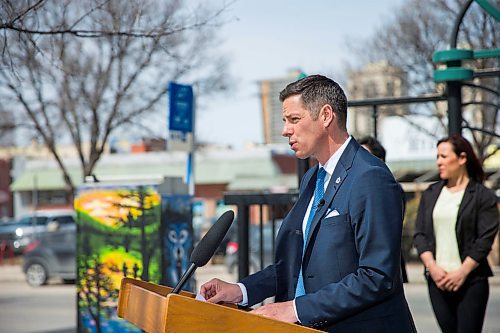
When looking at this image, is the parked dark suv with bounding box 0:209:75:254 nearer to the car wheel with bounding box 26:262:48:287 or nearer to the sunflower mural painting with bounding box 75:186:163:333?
the car wheel with bounding box 26:262:48:287

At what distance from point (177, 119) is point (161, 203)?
4617mm

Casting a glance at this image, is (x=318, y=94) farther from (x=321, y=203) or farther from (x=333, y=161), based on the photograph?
(x=321, y=203)

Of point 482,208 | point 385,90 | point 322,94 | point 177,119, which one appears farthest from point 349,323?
point 385,90

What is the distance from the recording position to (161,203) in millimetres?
8133

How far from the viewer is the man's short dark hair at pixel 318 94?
3.40 meters

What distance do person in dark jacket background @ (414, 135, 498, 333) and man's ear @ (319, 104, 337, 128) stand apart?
321 centimetres

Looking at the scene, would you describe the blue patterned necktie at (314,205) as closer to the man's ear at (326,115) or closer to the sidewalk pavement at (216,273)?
the man's ear at (326,115)

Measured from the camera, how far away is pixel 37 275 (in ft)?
75.5

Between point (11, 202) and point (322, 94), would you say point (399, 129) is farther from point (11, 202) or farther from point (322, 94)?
point (11, 202)

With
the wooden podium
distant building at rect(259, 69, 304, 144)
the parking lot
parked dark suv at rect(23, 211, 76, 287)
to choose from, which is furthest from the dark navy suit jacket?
distant building at rect(259, 69, 304, 144)

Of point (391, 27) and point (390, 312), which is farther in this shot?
point (391, 27)

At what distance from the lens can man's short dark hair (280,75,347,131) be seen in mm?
3402

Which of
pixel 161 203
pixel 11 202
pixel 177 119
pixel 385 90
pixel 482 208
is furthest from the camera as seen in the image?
pixel 11 202

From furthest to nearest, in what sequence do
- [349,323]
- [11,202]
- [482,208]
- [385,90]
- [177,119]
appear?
[11,202]
[385,90]
[177,119]
[482,208]
[349,323]
